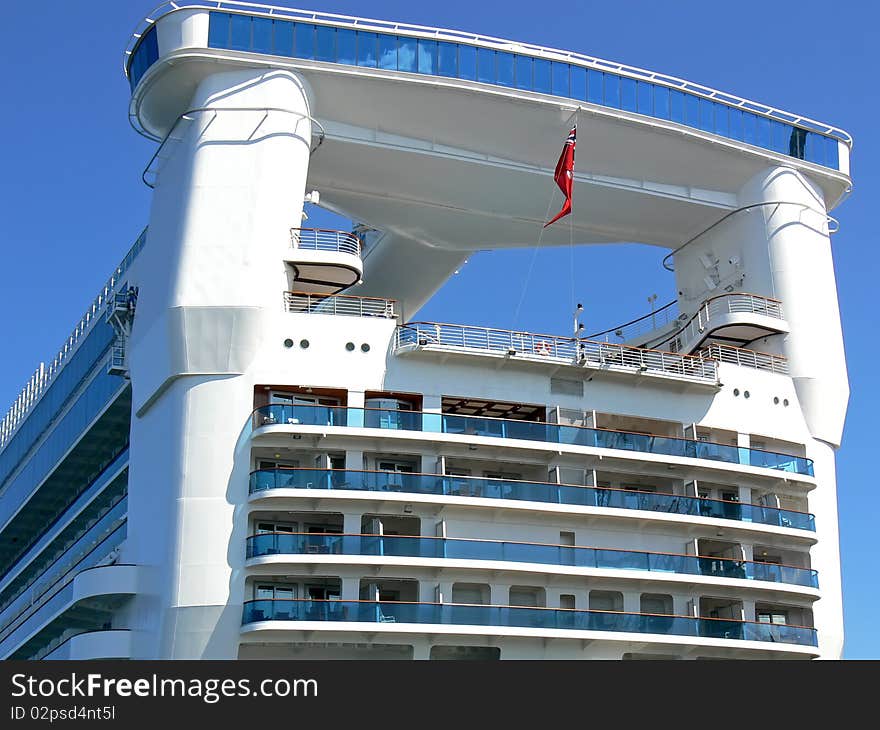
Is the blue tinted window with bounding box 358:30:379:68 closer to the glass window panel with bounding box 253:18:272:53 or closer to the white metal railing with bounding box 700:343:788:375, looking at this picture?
the glass window panel with bounding box 253:18:272:53

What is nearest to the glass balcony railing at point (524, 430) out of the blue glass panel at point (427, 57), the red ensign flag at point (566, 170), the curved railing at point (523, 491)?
the curved railing at point (523, 491)

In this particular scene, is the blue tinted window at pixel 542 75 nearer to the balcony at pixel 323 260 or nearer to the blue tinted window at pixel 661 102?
the blue tinted window at pixel 661 102

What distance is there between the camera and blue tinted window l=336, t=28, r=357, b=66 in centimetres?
4550

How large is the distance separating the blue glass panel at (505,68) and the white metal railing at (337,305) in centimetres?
909

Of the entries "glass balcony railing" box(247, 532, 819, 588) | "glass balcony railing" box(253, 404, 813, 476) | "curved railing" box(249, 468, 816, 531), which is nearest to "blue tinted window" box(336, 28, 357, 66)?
"glass balcony railing" box(253, 404, 813, 476)

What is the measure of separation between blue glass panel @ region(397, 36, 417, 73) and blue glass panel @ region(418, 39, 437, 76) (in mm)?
252

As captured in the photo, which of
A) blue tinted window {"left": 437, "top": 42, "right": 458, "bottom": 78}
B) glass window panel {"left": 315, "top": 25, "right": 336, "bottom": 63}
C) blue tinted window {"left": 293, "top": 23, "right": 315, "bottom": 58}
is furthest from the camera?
blue tinted window {"left": 437, "top": 42, "right": 458, "bottom": 78}

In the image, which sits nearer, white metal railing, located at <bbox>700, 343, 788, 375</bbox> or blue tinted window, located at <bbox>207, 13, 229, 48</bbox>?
blue tinted window, located at <bbox>207, 13, 229, 48</bbox>

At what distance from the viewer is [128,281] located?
161 feet

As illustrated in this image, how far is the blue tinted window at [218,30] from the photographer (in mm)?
44438
